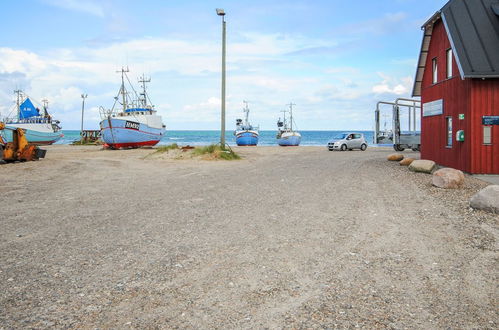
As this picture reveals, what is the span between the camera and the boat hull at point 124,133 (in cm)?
4234

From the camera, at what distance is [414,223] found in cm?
852

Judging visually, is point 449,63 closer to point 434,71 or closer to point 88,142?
point 434,71

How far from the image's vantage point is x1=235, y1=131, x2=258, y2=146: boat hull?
6159 centimetres

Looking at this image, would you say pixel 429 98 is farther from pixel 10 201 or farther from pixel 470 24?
pixel 10 201

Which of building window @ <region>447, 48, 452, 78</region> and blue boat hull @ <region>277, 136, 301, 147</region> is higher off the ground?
building window @ <region>447, 48, 452, 78</region>

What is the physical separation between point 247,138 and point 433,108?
4208cm

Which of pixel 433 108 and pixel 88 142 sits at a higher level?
pixel 433 108

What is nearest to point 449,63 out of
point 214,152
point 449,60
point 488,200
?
point 449,60

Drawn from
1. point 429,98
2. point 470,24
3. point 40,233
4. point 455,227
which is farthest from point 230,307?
point 429,98

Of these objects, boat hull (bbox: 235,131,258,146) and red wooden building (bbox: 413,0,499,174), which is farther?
boat hull (bbox: 235,131,258,146)

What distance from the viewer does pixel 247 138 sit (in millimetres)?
61906

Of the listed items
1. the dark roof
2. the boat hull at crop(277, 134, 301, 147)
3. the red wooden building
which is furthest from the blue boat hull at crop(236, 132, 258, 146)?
the dark roof

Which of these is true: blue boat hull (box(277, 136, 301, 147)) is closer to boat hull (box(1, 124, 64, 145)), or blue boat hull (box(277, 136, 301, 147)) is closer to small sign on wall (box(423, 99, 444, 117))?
small sign on wall (box(423, 99, 444, 117))

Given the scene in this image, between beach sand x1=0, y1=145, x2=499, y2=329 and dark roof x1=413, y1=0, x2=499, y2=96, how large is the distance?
21.2 feet
